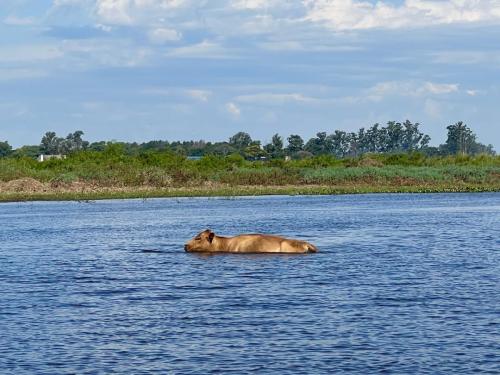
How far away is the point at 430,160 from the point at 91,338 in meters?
100

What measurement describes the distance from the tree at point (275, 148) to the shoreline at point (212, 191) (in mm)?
92813

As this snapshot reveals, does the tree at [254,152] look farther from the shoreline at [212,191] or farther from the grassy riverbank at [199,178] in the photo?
the shoreline at [212,191]

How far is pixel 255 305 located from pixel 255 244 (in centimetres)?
956

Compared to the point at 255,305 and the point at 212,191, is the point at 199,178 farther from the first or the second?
the point at 255,305

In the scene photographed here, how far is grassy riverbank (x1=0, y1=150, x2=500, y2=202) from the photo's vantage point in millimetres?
85625

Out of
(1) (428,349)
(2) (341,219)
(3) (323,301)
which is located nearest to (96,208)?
(2) (341,219)

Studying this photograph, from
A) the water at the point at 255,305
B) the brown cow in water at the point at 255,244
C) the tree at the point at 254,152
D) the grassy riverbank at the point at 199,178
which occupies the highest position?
the tree at the point at 254,152

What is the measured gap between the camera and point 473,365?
1568cm

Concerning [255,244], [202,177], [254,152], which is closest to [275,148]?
[254,152]

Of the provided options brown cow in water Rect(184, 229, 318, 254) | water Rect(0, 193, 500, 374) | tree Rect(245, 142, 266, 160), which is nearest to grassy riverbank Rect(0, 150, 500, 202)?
water Rect(0, 193, 500, 374)

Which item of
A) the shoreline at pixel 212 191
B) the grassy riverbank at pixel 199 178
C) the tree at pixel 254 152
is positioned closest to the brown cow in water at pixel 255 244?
the shoreline at pixel 212 191

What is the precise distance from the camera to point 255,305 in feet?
69.9

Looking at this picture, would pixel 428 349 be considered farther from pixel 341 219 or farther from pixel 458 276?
pixel 341 219

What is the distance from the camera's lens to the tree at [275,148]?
612 feet
